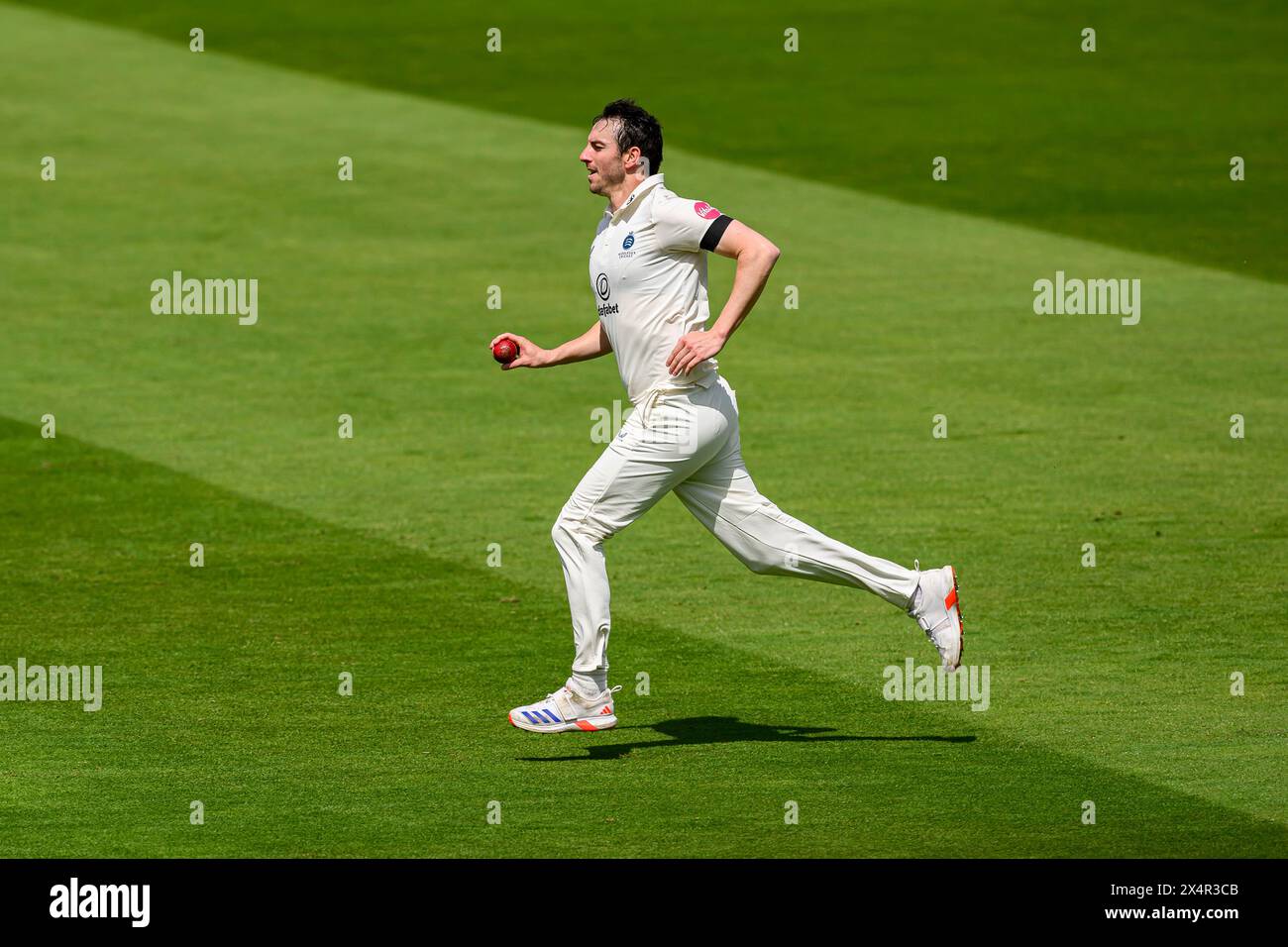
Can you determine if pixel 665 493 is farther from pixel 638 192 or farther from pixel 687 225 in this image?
pixel 638 192

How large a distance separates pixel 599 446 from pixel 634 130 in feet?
24.7

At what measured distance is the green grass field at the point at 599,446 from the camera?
8.89m

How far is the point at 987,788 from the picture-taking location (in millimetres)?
8688

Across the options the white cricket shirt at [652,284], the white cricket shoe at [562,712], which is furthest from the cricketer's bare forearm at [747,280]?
the white cricket shoe at [562,712]

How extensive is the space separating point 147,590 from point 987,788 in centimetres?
608

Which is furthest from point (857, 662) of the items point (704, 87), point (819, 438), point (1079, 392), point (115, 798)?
point (704, 87)

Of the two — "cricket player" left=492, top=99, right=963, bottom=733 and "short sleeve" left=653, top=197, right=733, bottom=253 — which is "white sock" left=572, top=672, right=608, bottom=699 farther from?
"short sleeve" left=653, top=197, right=733, bottom=253

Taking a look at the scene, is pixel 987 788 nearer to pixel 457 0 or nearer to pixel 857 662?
pixel 857 662

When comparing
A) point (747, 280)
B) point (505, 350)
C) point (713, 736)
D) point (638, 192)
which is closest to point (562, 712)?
point (713, 736)

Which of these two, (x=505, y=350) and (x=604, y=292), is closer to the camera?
(x=604, y=292)

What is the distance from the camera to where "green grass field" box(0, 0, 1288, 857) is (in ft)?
29.2

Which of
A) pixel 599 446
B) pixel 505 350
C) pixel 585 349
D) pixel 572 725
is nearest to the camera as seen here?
pixel 572 725

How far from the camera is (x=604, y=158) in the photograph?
945 cm

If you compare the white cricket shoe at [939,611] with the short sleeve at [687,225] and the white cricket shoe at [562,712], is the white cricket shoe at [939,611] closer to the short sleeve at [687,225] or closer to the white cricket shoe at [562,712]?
the white cricket shoe at [562,712]
